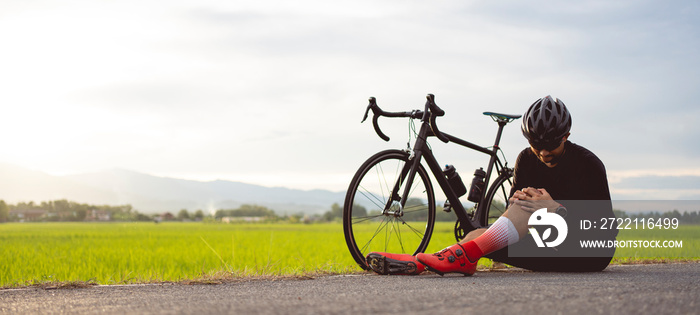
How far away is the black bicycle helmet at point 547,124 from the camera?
4.47 m

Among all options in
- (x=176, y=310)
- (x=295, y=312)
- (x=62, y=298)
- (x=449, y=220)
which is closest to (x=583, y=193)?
(x=449, y=220)

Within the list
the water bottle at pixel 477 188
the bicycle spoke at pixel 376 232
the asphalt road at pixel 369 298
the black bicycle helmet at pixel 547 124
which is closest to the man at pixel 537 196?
the black bicycle helmet at pixel 547 124

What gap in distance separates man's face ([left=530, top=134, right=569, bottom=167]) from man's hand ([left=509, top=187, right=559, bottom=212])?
289 mm

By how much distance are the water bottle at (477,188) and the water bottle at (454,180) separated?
1.11 feet

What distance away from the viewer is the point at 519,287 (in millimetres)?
3377

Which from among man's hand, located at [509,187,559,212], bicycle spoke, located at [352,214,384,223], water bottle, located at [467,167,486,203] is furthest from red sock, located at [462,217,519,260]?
water bottle, located at [467,167,486,203]

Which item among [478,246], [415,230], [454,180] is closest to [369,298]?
[478,246]

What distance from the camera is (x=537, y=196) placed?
4.40 metres

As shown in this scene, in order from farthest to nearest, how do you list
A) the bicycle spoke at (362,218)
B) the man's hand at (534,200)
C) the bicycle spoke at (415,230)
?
the bicycle spoke at (415,230), the bicycle spoke at (362,218), the man's hand at (534,200)

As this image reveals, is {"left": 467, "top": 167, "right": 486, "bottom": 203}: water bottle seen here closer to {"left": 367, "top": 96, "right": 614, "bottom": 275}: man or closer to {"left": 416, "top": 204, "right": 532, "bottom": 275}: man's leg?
{"left": 367, "top": 96, "right": 614, "bottom": 275}: man

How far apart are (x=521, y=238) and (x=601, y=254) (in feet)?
2.27

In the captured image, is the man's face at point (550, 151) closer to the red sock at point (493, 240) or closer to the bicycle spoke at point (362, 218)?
the red sock at point (493, 240)

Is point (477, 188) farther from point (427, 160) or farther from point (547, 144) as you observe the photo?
point (547, 144)

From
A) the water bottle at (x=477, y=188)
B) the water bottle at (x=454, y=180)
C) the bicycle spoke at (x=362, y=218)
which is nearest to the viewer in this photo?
the bicycle spoke at (x=362, y=218)
